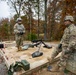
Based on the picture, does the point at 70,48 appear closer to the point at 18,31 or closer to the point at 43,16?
the point at 18,31

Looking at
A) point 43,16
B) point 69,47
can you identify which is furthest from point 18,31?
point 43,16

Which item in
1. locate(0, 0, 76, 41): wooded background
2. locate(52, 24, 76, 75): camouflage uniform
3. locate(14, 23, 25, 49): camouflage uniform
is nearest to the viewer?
locate(52, 24, 76, 75): camouflage uniform

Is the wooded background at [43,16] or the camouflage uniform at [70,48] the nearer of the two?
the camouflage uniform at [70,48]

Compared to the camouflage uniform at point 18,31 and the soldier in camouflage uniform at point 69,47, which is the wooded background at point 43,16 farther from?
the soldier in camouflage uniform at point 69,47

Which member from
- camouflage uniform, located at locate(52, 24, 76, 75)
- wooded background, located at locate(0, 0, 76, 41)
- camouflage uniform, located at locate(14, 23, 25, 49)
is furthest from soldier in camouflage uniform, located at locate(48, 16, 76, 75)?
wooded background, located at locate(0, 0, 76, 41)

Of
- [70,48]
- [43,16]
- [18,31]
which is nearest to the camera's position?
[70,48]

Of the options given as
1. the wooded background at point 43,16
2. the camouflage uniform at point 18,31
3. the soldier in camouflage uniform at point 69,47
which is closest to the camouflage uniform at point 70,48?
the soldier in camouflage uniform at point 69,47

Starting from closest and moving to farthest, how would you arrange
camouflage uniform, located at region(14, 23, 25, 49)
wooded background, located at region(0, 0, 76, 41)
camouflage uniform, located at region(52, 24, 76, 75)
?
camouflage uniform, located at region(52, 24, 76, 75)
camouflage uniform, located at region(14, 23, 25, 49)
wooded background, located at region(0, 0, 76, 41)

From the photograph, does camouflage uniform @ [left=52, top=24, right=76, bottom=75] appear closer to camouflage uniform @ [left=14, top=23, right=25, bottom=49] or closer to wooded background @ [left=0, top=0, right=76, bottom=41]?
camouflage uniform @ [left=14, top=23, right=25, bottom=49]

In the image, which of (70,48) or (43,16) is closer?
(70,48)

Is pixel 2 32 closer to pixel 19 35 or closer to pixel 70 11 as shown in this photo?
pixel 70 11

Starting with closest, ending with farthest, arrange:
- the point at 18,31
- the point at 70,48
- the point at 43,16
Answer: the point at 70,48, the point at 18,31, the point at 43,16

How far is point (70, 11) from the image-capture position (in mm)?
16609

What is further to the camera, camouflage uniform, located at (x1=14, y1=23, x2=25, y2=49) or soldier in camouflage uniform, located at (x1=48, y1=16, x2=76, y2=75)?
camouflage uniform, located at (x1=14, y1=23, x2=25, y2=49)
